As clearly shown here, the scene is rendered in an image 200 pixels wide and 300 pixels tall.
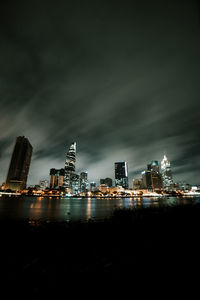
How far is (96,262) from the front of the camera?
7.12 m

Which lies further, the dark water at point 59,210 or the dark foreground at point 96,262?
the dark water at point 59,210

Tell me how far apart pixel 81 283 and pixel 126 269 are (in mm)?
2033

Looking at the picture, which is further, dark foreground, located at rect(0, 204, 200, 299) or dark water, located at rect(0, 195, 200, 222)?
dark water, located at rect(0, 195, 200, 222)

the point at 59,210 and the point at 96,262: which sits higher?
the point at 96,262

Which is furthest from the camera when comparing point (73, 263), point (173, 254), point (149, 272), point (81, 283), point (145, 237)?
point (145, 237)

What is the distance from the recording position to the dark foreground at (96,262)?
5.02 m

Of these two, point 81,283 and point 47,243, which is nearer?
point 81,283

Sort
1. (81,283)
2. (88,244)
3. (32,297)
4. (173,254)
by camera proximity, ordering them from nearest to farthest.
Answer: (32,297), (81,283), (173,254), (88,244)

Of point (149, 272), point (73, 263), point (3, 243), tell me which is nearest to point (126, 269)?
point (149, 272)

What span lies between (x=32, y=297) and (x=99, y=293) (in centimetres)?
214

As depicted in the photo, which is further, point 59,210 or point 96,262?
point 59,210

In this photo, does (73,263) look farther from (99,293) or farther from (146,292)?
(146,292)

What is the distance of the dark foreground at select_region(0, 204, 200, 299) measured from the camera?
5023mm

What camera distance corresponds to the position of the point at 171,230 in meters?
12.2
